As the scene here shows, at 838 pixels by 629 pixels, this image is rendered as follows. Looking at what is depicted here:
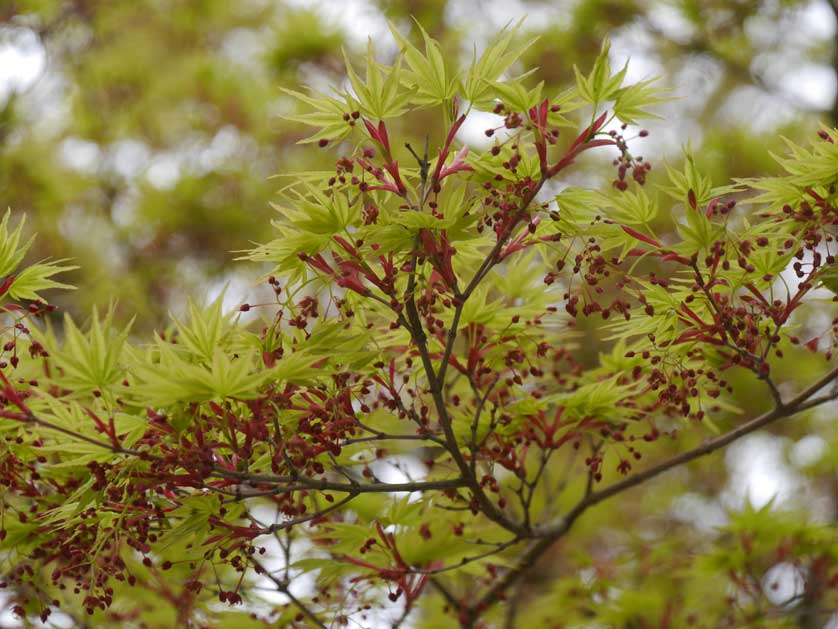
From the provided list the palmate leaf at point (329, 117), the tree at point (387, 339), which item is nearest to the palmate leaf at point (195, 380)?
the tree at point (387, 339)

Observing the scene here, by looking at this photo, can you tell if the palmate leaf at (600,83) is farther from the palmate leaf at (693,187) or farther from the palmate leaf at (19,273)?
the palmate leaf at (19,273)

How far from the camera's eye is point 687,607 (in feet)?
9.94

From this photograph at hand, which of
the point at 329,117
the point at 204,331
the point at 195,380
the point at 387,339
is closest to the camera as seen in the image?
the point at 195,380

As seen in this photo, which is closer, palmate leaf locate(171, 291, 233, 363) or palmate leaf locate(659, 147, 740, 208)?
palmate leaf locate(171, 291, 233, 363)

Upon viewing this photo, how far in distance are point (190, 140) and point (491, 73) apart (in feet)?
13.2

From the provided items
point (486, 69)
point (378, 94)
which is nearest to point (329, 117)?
point (378, 94)

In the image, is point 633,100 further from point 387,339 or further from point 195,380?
point 195,380

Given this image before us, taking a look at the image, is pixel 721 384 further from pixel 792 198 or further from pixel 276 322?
pixel 276 322

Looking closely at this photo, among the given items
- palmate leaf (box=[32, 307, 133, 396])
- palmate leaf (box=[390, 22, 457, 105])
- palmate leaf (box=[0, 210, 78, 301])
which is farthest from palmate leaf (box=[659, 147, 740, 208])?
palmate leaf (box=[0, 210, 78, 301])

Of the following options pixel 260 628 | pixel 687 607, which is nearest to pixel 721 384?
pixel 260 628

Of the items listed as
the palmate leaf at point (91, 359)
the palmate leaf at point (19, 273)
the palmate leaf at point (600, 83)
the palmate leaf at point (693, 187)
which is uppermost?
the palmate leaf at point (600, 83)

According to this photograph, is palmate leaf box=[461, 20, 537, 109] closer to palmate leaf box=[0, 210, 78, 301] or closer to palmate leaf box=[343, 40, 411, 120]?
palmate leaf box=[343, 40, 411, 120]

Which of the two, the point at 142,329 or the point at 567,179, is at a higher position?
the point at 567,179

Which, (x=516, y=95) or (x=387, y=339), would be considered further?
(x=387, y=339)
